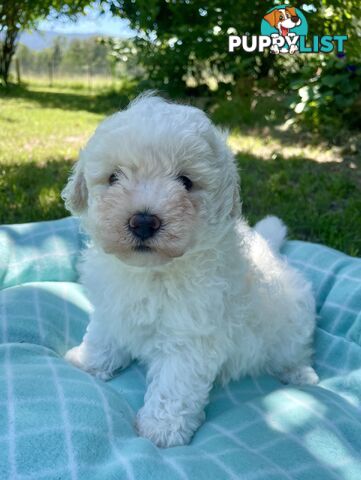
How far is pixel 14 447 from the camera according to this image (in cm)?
178

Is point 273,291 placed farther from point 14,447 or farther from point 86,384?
point 14,447

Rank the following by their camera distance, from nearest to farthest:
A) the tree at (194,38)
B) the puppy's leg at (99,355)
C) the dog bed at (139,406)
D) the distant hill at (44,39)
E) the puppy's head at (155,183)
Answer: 1. the dog bed at (139,406)
2. the puppy's head at (155,183)
3. the puppy's leg at (99,355)
4. the tree at (194,38)
5. the distant hill at (44,39)

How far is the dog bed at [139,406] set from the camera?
1.83 metres

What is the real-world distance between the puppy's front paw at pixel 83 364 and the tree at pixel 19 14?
13.9 metres

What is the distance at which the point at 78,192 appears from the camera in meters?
2.33

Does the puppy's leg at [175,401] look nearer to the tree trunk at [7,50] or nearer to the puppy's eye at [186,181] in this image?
the puppy's eye at [186,181]

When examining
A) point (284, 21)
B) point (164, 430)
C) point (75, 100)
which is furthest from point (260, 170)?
point (75, 100)

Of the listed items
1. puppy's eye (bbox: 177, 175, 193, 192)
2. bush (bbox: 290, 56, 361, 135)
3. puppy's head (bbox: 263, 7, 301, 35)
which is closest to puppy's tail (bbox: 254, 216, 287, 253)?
puppy's eye (bbox: 177, 175, 193, 192)

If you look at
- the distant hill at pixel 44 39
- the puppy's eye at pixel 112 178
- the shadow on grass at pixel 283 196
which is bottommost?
the shadow on grass at pixel 283 196

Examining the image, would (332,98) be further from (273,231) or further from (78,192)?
(78,192)

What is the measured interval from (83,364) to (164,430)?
2.20 ft

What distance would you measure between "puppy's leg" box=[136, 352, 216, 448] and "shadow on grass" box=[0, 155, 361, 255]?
89.0 inches

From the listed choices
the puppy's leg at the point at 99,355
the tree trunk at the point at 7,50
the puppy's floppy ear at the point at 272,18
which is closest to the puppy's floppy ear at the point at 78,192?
the puppy's leg at the point at 99,355

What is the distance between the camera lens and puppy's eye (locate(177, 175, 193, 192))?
208 cm
